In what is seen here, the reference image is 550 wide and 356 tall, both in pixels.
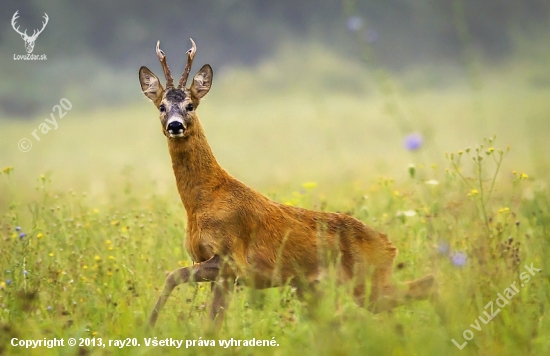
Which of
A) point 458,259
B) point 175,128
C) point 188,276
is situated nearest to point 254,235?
point 188,276

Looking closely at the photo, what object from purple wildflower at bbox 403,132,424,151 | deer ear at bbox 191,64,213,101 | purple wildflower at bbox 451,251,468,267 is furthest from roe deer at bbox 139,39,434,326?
purple wildflower at bbox 403,132,424,151

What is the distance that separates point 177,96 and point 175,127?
0.35 meters

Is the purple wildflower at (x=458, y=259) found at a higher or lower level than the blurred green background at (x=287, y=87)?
lower

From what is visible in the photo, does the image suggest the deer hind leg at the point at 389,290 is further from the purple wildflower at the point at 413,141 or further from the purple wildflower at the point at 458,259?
the purple wildflower at the point at 413,141

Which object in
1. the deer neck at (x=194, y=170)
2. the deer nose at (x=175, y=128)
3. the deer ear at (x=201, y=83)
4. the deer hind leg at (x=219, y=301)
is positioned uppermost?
the deer ear at (x=201, y=83)

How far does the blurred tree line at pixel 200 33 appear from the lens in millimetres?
34344

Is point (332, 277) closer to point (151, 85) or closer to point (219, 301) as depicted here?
point (219, 301)

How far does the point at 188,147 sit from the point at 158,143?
16.5 metres

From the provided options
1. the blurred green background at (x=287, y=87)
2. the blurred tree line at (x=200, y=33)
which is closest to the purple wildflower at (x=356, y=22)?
the blurred green background at (x=287, y=87)

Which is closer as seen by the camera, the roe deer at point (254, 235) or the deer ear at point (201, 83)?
the roe deer at point (254, 235)

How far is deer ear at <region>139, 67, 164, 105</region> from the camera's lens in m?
7.02

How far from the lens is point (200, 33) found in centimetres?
3966

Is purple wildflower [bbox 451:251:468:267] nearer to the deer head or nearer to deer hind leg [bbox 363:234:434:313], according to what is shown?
deer hind leg [bbox 363:234:434:313]

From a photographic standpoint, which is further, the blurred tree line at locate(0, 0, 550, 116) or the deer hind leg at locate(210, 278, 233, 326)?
the blurred tree line at locate(0, 0, 550, 116)
